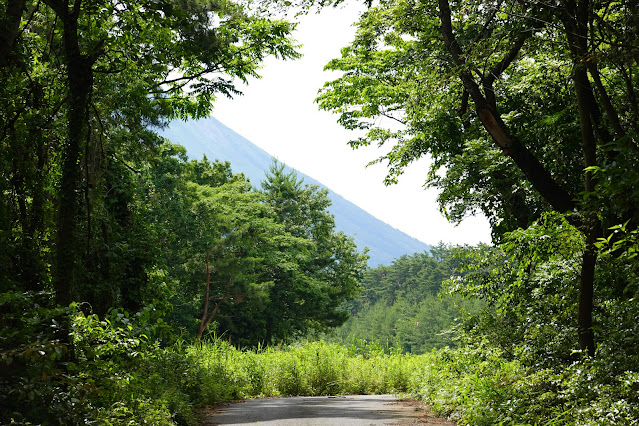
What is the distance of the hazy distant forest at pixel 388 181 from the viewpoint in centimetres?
647

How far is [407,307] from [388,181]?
71.0m

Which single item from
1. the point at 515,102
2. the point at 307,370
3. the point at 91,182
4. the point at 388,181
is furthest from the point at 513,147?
the point at 307,370

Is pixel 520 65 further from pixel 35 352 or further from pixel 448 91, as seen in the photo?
pixel 35 352

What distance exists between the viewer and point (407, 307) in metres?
88.9

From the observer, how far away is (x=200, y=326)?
35625mm

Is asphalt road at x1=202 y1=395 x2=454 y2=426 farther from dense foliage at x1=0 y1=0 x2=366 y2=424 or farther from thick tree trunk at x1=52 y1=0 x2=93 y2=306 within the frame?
thick tree trunk at x1=52 y1=0 x2=93 y2=306

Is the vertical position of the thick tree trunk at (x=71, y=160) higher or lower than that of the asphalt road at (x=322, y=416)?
higher

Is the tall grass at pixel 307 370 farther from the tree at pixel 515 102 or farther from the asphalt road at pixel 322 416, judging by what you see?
the tree at pixel 515 102

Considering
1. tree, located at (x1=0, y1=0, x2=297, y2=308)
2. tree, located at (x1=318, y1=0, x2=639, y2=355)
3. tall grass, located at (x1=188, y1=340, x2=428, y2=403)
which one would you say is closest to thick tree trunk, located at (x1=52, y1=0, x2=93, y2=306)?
tree, located at (x1=0, y1=0, x2=297, y2=308)

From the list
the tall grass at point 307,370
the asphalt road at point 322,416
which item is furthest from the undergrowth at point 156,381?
the tall grass at point 307,370

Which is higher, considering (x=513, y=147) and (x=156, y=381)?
(x=513, y=147)

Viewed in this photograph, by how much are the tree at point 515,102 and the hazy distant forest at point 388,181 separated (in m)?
0.06

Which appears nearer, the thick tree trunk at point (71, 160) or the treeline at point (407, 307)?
the thick tree trunk at point (71, 160)

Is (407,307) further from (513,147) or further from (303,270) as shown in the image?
(513,147)
